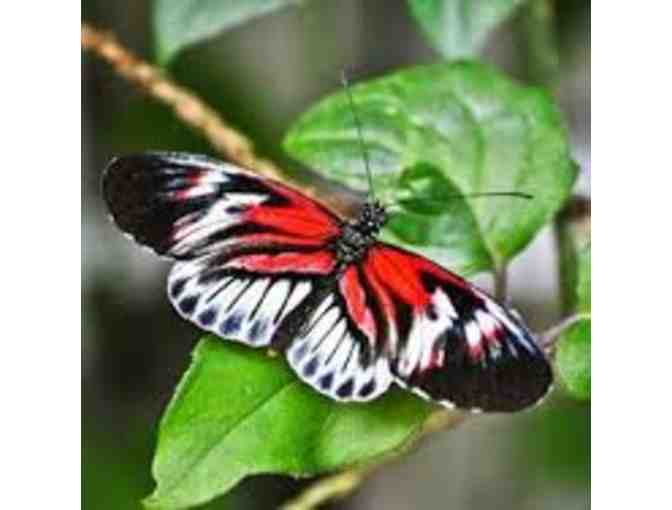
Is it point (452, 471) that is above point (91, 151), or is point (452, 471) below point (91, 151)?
below

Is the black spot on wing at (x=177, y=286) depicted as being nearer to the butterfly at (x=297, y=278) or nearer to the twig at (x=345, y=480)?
the butterfly at (x=297, y=278)

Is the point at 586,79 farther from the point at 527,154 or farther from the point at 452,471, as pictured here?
the point at 452,471

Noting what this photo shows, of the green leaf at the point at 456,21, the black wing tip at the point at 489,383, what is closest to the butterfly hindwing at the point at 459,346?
the black wing tip at the point at 489,383

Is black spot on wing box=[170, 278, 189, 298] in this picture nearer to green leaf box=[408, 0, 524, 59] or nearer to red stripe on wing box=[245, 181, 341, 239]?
red stripe on wing box=[245, 181, 341, 239]

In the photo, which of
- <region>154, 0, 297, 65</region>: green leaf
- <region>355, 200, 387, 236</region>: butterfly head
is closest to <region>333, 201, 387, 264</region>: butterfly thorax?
<region>355, 200, 387, 236</region>: butterfly head

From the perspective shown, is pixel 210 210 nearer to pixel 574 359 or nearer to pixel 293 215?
pixel 293 215
